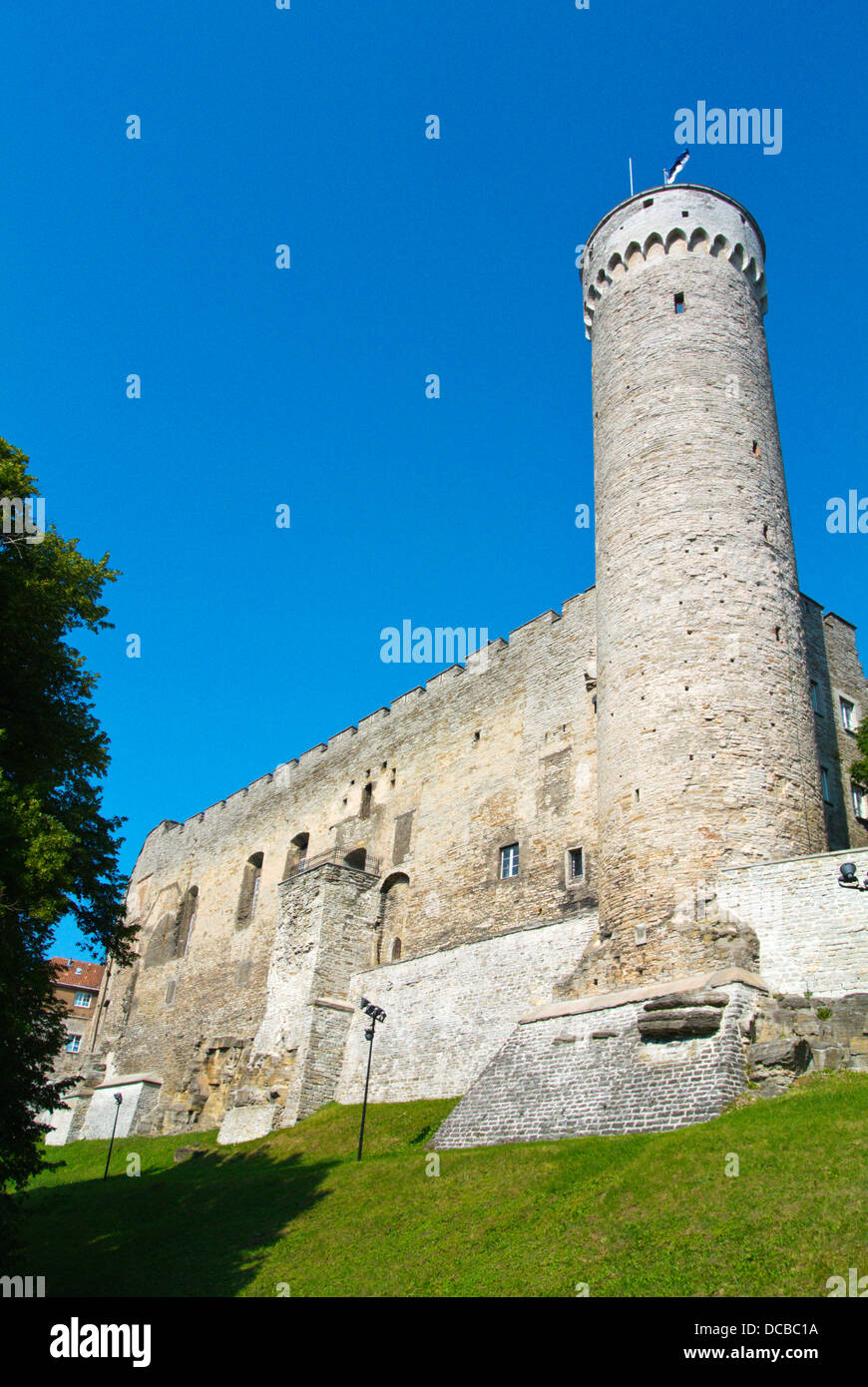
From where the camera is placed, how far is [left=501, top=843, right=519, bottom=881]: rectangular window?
84.0 ft

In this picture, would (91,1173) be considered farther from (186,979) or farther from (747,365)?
(747,365)

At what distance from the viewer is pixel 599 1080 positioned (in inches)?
627

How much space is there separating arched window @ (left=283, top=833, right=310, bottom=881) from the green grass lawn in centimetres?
1692

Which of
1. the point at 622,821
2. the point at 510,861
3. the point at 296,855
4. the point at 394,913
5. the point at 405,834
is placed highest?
the point at 296,855

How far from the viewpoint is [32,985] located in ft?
41.5

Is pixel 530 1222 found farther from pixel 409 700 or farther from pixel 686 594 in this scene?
pixel 409 700

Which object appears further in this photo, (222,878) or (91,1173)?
(222,878)

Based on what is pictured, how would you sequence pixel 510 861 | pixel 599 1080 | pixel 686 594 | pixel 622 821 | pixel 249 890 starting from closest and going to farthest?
pixel 599 1080 → pixel 622 821 → pixel 686 594 → pixel 510 861 → pixel 249 890

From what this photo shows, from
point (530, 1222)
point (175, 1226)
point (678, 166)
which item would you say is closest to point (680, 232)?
point (678, 166)

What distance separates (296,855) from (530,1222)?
83.4ft

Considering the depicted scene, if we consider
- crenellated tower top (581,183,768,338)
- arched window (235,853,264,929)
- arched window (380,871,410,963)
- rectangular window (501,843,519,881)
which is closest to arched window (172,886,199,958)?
arched window (235,853,264,929)

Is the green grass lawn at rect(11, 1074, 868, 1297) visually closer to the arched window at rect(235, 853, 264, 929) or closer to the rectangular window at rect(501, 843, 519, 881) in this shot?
the rectangular window at rect(501, 843, 519, 881)
